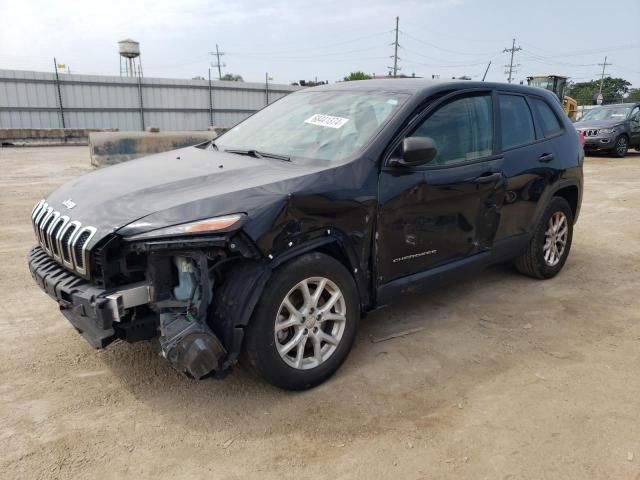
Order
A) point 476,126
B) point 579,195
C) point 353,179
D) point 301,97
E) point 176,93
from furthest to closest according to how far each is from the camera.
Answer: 1. point 176,93
2. point 579,195
3. point 301,97
4. point 476,126
5. point 353,179

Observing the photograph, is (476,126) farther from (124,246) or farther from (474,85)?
(124,246)

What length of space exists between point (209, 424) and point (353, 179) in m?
1.59

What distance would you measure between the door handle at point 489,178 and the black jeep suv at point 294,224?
0.05 feet

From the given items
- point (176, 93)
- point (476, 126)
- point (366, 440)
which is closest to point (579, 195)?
point (476, 126)

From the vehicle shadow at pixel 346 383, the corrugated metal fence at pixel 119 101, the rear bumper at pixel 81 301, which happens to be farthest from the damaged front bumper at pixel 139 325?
the corrugated metal fence at pixel 119 101

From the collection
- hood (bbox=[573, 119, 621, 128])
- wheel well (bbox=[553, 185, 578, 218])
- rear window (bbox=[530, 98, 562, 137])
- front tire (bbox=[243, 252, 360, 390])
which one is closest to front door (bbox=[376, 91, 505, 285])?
front tire (bbox=[243, 252, 360, 390])

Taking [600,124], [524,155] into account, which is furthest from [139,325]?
[600,124]

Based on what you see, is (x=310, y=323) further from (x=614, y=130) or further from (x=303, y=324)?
(x=614, y=130)

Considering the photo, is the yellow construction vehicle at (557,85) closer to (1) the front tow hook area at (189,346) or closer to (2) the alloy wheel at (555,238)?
(2) the alloy wheel at (555,238)

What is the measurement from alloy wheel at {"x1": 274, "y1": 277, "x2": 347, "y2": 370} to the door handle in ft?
4.93

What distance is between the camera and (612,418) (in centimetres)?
276

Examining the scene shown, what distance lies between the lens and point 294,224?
2.75 m

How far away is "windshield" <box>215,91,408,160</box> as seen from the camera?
10.7ft

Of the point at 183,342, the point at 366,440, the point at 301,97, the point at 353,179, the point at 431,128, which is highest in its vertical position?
the point at 301,97
